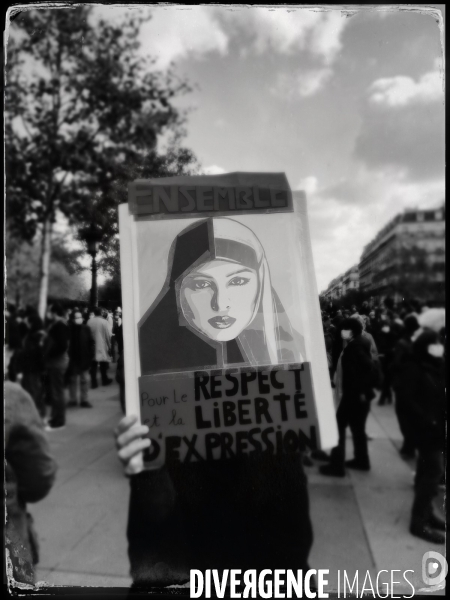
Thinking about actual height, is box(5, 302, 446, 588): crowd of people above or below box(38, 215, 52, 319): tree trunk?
below

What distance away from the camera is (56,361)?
3.55 feet

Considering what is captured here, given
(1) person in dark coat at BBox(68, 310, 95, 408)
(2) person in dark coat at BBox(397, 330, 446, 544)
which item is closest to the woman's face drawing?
(1) person in dark coat at BBox(68, 310, 95, 408)

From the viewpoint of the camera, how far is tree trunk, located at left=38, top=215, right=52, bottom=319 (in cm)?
109

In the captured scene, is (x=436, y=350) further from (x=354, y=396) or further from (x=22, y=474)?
(x=22, y=474)

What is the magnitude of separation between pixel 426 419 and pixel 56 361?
0.87 m

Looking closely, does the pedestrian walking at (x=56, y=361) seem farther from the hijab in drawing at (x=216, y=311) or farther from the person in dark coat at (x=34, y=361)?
the hijab in drawing at (x=216, y=311)

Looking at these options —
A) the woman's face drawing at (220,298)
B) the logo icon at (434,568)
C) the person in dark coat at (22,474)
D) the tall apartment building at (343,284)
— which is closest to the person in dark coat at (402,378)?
the tall apartment building at (343,284)

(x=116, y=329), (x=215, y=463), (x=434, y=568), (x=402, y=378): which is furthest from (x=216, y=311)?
(x=434, y=568)

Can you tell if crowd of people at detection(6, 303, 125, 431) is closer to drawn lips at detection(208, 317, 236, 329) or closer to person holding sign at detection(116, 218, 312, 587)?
person holding sign at detection(116, 218, 312, 587)

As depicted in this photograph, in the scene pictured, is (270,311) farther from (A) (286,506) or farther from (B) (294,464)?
(A) (286,506)

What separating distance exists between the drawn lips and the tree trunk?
1.34 ft

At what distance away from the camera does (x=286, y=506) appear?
3.56 ft

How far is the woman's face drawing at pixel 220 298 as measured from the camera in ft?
3.28

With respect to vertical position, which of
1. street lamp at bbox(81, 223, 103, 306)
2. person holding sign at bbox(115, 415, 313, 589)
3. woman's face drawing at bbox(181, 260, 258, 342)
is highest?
street lamp at bbox(81, 223, 103, 306)
